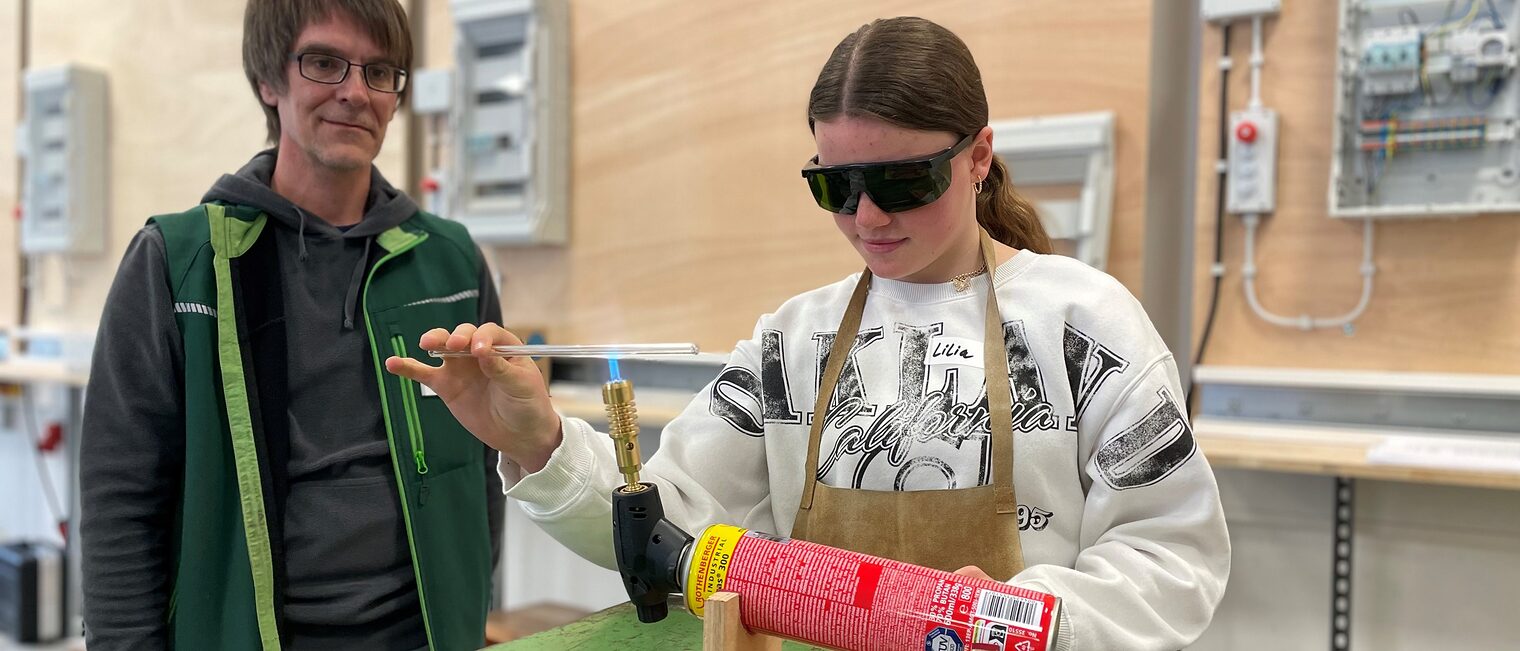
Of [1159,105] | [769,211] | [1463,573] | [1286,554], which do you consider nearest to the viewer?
[1463,573]

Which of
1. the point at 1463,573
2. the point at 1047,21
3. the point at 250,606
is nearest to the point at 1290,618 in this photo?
the point at 1463,573

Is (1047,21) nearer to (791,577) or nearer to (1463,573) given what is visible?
(1463,573)

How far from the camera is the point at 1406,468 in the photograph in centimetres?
176

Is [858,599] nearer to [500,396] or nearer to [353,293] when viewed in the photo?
[500,396]

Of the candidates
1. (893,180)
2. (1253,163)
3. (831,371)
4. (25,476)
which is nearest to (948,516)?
(831,371)

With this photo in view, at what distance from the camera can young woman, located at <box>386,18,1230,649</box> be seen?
962mm

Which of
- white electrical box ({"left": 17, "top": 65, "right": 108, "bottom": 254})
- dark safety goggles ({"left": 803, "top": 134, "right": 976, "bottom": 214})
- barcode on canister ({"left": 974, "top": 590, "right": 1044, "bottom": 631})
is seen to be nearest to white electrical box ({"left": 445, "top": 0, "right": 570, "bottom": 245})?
white electrical box ({"left": 17, "top": 65, "right": 108, "bottom": 254})

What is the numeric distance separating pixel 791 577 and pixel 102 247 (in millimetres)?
4219

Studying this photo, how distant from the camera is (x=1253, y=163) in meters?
2.16

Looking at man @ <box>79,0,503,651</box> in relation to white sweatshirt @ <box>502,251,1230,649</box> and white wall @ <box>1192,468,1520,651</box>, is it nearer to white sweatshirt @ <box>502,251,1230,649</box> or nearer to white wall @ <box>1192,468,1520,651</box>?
white sweatshirt @ <box>502,251,1230,649</box>

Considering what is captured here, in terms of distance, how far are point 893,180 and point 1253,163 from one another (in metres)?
1.49

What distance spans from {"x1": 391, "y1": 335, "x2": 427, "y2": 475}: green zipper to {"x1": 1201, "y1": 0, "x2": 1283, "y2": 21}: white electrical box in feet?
5.75

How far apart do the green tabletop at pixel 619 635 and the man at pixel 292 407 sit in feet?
1.25

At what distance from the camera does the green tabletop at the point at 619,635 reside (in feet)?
3.75
